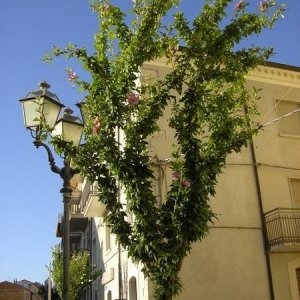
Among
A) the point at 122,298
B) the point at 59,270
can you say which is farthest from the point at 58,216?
the point at 122,298

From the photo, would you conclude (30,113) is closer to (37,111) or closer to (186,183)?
(37,111)

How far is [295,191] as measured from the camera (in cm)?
1509

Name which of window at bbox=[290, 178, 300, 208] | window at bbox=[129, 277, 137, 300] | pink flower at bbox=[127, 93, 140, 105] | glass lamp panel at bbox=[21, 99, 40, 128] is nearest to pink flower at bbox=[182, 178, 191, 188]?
pink flower at bbox=[127, 93, 140, 105]

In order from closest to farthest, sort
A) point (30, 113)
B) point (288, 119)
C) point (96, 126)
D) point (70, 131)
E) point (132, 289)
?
1. point (30, 113)
2. point (70, 131)
3. point (96, 126)
4. point (132, 289)
5. point (288, 119)

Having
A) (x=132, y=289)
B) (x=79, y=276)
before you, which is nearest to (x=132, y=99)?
(x=132, y=289)

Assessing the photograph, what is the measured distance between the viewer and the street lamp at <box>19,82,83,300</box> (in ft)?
22.8

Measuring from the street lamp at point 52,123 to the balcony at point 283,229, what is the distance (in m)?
8.00

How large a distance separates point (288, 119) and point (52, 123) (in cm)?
1099

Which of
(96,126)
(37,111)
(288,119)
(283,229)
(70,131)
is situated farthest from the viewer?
(288,119)

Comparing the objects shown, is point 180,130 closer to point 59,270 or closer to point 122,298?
point 122,298

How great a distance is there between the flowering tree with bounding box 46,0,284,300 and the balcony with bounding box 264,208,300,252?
6.27 meters

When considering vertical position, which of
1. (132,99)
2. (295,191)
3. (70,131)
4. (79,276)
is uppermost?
(295,191)

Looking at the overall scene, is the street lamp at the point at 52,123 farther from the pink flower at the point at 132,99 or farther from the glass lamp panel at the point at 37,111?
the pink flower at the point at 132,99

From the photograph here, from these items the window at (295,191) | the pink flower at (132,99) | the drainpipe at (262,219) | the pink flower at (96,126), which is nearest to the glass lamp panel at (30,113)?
the pink flower at (96,126)
